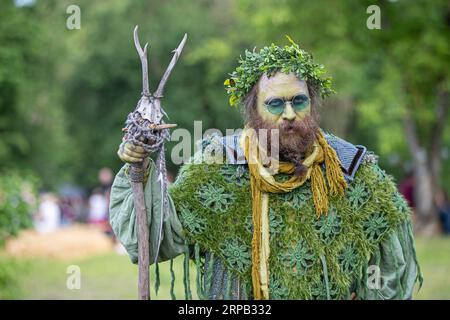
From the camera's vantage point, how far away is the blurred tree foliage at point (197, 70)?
19.2 m

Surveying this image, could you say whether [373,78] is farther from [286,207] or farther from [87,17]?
[286,207]

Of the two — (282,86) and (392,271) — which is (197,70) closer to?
(392,271)

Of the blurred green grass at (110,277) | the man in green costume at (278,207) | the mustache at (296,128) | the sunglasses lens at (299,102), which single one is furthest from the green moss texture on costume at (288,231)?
the blurred green grass at (110,277)

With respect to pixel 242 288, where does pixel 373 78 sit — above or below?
above

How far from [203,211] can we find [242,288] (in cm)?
49

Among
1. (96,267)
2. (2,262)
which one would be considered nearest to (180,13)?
(96,267)

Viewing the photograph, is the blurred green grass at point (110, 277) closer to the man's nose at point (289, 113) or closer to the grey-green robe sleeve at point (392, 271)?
the grey-green robe sleeve at point (392, 271)

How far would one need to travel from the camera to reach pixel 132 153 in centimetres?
456

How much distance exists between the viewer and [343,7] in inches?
741

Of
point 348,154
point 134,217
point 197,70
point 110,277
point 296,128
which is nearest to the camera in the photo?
point 134,217

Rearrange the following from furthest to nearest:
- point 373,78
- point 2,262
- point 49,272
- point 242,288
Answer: point 373,78 → point 49,272 → point 2,262 → point 242,288

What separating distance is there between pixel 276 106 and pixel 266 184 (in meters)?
0.44

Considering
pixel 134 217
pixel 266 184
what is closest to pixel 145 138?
pixel 134 217

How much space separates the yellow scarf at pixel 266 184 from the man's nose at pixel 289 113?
0.22 m
